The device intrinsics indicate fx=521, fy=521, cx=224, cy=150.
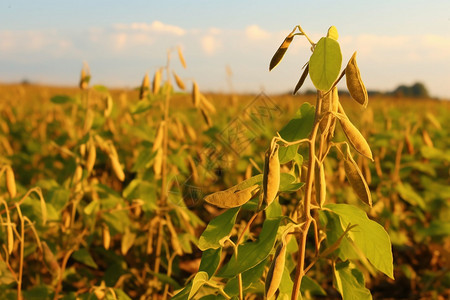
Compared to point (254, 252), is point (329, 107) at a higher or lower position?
higher

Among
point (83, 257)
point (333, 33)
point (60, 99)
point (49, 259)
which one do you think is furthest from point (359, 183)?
point (60, 99)

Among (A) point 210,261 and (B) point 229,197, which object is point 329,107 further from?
(A) point 210,261

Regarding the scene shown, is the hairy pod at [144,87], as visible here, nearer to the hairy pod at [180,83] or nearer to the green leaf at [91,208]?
the hairy pod at [180,83]

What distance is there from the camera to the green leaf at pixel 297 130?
1039 millimetres

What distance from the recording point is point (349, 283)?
3.82ft

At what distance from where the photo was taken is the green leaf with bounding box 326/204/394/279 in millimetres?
986

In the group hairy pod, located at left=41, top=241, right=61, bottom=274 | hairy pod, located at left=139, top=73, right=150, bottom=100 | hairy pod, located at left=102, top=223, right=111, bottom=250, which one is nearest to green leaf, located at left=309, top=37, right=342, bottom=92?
hairy pod, located at left=41, top=241, right=61, bottom=274

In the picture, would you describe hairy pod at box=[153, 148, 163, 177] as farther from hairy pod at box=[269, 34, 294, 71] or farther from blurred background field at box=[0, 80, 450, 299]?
hairy pod at box=[269, 34, 294, 71]

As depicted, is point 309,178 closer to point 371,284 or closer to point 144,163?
point 144,163

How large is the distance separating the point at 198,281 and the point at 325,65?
0.46 meters

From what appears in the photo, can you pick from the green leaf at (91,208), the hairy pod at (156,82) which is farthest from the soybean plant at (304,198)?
the hairy pod at (156,82)

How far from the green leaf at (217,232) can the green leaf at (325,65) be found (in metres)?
0.32

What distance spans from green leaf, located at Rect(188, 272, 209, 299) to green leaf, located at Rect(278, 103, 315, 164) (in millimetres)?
270

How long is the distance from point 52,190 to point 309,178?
132 centimetres
